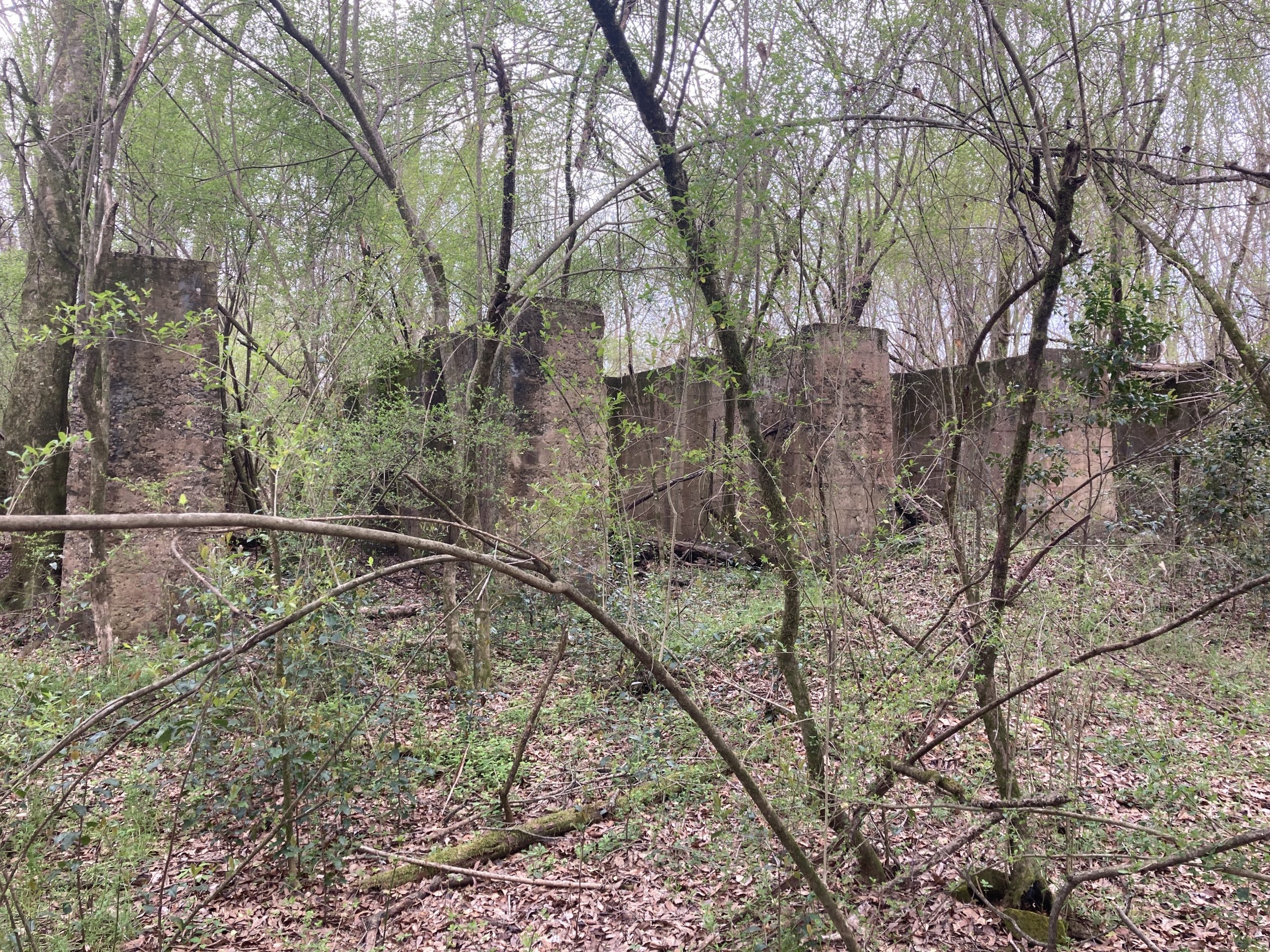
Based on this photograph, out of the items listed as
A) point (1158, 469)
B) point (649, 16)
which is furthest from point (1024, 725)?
point (649, 16)

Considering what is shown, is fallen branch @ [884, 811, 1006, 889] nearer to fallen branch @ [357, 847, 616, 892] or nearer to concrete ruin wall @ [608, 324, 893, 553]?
fallen branch @ [357, 847, 616, 892]

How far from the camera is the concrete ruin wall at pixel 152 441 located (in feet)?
19.4

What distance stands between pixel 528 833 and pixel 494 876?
340 millimetres

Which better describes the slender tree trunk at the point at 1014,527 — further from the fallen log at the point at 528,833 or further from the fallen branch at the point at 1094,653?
the fallen log at the point at 528,833

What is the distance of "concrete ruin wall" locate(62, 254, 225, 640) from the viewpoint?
590 centimetres

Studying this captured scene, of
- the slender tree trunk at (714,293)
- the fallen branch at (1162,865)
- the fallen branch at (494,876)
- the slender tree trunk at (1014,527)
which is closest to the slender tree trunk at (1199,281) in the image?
the slender tree trunk at (1014,527)

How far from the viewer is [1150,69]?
16.2 ft

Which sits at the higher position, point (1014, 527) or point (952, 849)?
point (1014, 527)

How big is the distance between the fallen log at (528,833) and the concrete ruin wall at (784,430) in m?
1.33

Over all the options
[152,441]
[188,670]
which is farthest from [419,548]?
[152,441]

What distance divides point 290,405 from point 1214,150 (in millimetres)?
9563

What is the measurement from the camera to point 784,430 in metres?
7.77

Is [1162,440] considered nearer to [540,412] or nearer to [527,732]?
[540,412]

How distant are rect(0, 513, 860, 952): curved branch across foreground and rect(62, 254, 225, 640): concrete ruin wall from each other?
16.2 feet
